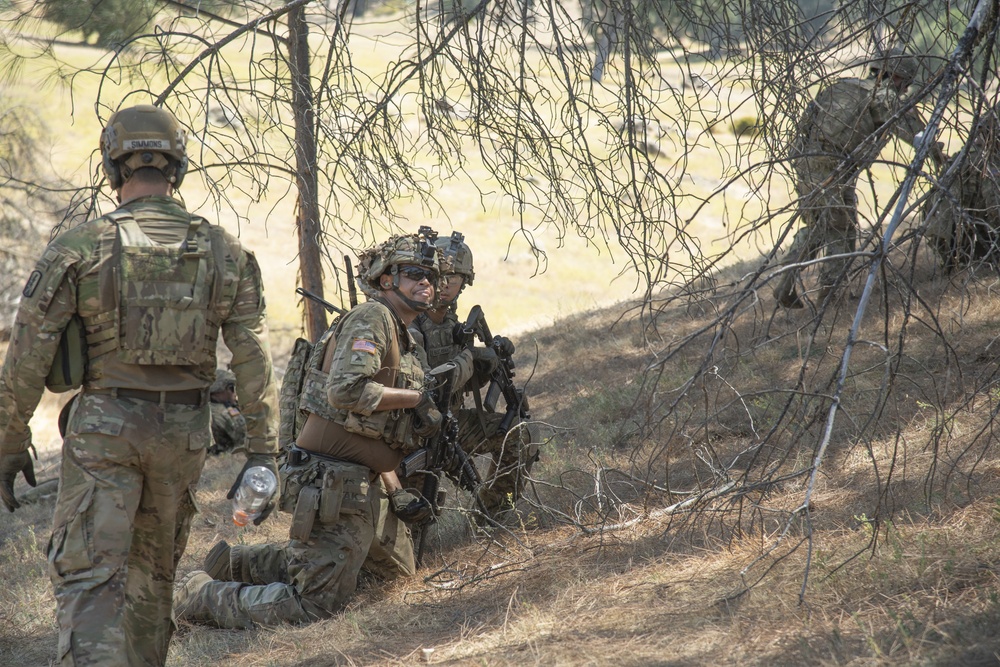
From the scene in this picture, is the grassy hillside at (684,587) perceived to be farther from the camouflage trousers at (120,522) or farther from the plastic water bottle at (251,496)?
the plastic water bottle at (251,496)

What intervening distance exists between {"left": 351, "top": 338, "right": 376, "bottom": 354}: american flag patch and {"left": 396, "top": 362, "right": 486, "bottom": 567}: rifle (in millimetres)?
644

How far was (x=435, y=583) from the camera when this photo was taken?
14.9 feet

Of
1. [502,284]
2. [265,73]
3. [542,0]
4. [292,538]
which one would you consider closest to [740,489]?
[292,538]

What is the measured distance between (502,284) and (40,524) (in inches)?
543

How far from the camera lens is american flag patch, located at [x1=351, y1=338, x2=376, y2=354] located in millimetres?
4184

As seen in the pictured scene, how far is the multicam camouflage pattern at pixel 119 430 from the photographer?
3.11m

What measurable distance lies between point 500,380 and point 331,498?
1.38 m

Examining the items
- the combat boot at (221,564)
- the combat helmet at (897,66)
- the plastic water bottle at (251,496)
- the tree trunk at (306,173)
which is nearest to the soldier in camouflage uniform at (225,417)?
the tree trunk at (306,173)

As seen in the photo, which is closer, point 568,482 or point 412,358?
point 412,358

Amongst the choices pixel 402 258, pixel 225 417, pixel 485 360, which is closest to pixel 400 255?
pixel 402 258

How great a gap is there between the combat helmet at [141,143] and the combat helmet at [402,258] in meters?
1.28

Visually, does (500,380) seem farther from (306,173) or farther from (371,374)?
(306,173)

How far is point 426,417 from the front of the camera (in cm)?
453

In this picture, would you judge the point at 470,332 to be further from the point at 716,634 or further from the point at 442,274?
the point at 716,634
